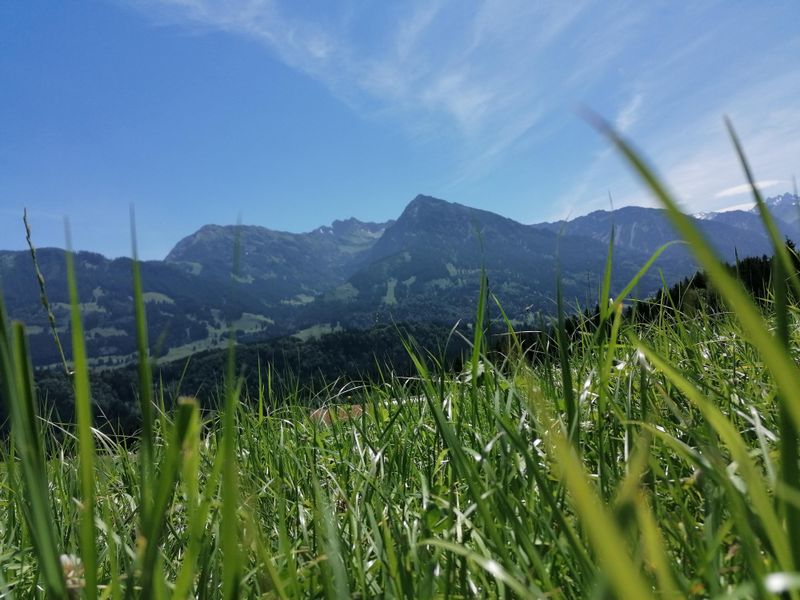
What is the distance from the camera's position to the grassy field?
545 millimetres

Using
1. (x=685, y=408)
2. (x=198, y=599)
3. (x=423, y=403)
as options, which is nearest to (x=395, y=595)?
(x=198, y=599)

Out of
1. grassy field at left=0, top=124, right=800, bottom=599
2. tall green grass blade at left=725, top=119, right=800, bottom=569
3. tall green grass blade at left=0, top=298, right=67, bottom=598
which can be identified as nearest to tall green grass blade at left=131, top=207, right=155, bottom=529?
grassy field at left=0, top=124, right=800, bottom=599


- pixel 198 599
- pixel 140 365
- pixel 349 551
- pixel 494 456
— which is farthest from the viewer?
pixel 494 456

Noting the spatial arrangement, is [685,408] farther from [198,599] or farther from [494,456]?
[198,599]

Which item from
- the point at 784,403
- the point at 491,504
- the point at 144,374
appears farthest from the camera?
the point at 491,504

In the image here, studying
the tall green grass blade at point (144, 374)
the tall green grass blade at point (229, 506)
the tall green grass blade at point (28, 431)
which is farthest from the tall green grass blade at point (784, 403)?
the tall green grass blade at point (28, 431)

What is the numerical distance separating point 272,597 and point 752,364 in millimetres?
2543

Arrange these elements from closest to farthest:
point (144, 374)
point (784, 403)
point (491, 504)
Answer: point (784, 403)
point (144, 374)
point (491, 504)

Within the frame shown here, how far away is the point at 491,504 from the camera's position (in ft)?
4.91

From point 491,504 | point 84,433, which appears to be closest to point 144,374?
point 84,433

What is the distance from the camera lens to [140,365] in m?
0.67

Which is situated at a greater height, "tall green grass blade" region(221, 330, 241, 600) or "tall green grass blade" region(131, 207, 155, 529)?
"tall green grass blade" region(131, 207, 155, 529)

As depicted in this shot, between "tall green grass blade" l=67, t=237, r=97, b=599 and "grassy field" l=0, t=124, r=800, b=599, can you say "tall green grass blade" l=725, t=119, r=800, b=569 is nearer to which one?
"grassy field" l=0, t=124, r=800, b=599

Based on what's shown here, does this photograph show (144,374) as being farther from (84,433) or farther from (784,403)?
(784,403)
